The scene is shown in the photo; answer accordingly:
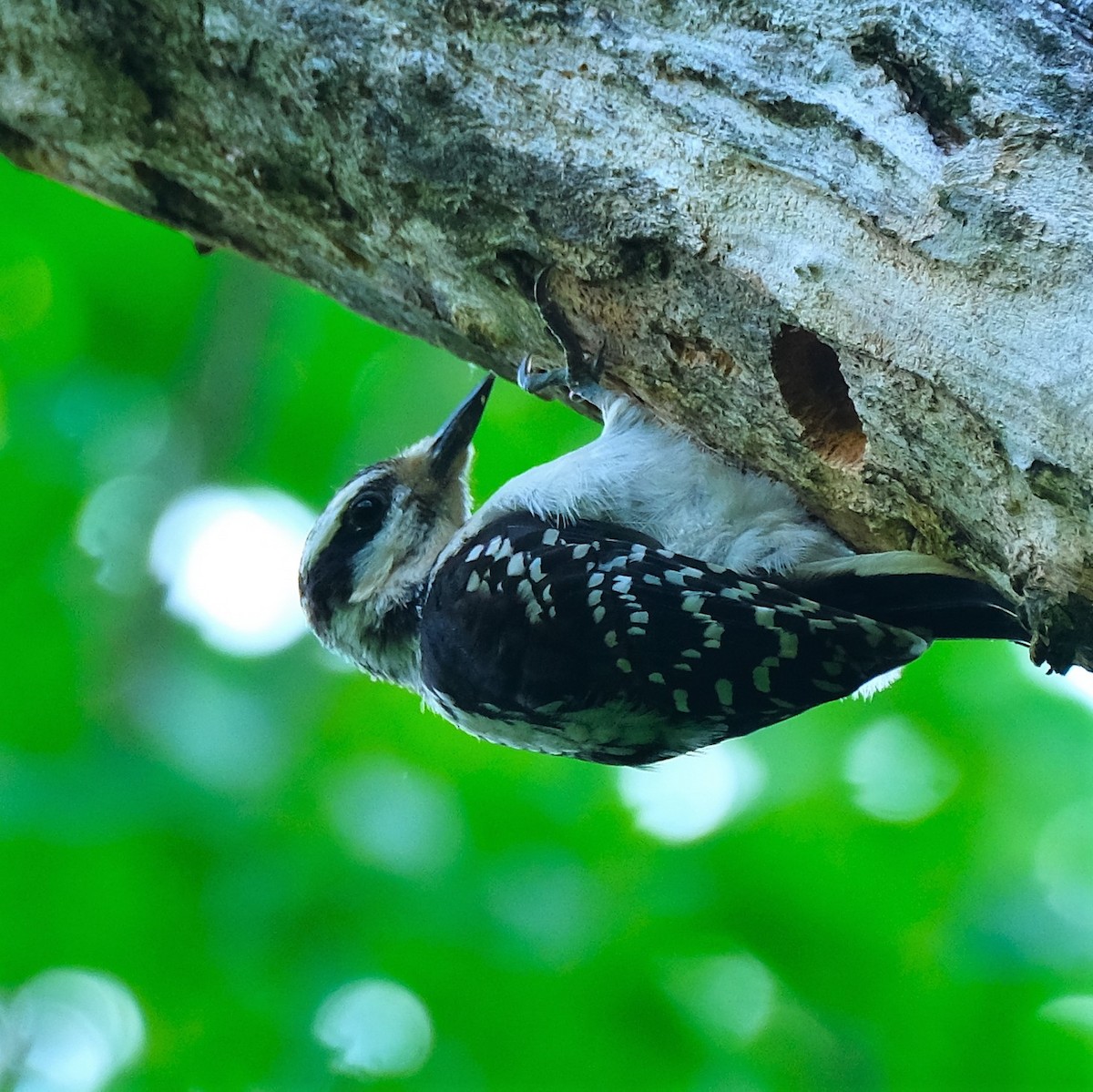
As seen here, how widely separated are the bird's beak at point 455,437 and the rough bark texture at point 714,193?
61 centimetres

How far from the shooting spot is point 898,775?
463 cm

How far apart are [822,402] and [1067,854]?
10.6 ft

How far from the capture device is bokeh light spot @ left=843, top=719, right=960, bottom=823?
4566 millimetres

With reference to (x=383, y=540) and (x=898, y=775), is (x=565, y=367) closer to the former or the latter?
(x=383, y=540)

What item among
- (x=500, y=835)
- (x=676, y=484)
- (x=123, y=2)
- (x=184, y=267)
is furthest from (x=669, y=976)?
(x=123, y=2)

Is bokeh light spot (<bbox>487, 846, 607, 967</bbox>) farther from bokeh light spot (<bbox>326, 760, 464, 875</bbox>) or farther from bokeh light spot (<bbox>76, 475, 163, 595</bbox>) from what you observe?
bokeh light spot (<bbox>76, 475, 163, 595</bbox>)

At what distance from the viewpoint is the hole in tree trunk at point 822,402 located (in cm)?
212

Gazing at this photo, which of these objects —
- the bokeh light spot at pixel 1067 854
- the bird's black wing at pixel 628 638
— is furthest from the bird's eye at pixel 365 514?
the bokeh light spot at pixel 1067 854

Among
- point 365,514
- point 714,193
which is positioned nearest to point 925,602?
point 714,193

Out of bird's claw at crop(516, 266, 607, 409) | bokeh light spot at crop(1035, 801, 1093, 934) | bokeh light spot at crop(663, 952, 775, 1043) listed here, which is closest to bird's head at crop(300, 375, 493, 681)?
bird's claw at crop(516, 266, 607, 409)

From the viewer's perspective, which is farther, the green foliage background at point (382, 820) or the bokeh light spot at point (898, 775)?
the bokeh light spot at point (898, 775)

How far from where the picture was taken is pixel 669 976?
4.54 meters

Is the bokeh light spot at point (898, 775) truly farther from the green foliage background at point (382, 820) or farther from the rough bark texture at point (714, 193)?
the rough bark texture at point (714, 193)

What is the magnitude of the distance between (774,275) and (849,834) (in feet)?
10.7
